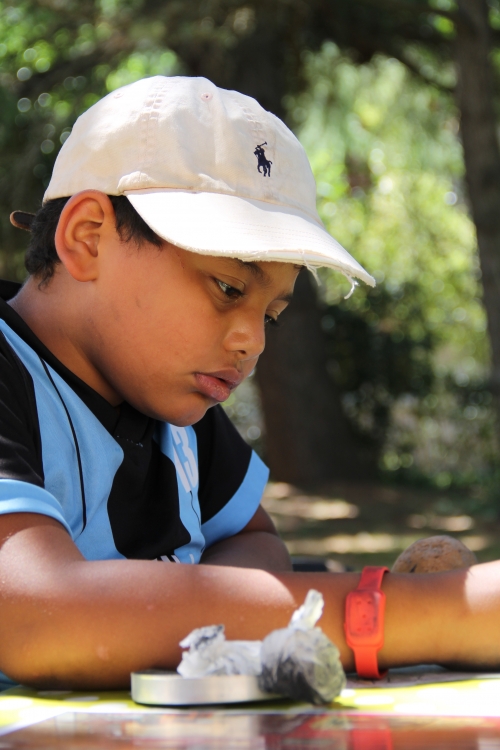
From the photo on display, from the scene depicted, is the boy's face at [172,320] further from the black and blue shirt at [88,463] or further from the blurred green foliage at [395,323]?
the blurred green foliage at [395,323]

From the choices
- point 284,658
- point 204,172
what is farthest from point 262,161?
point 284,658

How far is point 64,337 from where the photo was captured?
1.59 m

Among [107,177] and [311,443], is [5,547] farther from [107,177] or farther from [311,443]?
[311,443]

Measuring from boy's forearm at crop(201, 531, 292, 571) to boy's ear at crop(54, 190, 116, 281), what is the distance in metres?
0.61

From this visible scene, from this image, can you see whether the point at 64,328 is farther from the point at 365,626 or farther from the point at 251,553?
the point at 365,626

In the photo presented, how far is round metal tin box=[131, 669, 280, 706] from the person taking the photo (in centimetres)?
103

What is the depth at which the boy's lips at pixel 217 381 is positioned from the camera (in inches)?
61.1

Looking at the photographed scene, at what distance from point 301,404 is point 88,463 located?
317 inches

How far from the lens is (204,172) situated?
1.48 meters

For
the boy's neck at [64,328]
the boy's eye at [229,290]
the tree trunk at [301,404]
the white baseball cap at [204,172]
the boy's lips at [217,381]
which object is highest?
the white baseball cap at [204,172]

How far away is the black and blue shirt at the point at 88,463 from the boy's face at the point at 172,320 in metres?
0.08

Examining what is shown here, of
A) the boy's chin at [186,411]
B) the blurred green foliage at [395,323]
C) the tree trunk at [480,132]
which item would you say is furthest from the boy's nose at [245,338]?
the blurred green foliage at [395,323]

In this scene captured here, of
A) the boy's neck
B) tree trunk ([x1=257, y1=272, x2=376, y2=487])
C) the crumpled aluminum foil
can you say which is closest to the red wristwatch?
the crumpled aluminum foil

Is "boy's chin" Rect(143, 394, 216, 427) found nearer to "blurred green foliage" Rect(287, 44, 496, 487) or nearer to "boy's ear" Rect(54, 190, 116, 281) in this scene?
"boy's ear" Rect(54, 190, 116, 281)
